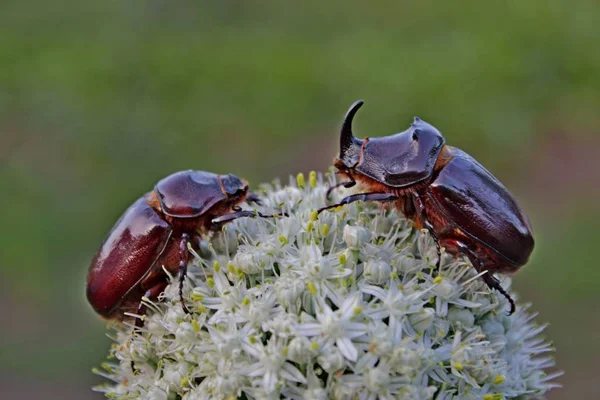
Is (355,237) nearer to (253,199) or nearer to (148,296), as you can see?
(253,199)

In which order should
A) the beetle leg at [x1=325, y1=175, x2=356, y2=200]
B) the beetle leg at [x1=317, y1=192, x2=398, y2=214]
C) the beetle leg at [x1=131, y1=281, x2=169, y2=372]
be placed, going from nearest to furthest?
1. the beetle leg at [x1=317, y1=192, x2=398, y2=214]
2. the beetle leg at [x1=131, y1=281, x2=169, y2=372]
3. the beetle leg at [x1=325, y1=175, x2=356, y2=200]

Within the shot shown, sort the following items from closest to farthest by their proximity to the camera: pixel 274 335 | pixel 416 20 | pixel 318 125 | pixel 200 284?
pixel 274 335, pixel 200 284, pixel 318 125, pixel 416 20

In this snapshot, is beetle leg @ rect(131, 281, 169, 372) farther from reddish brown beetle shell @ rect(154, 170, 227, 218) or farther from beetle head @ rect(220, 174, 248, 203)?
beetle head @ rect(220, 174, 248, 203)

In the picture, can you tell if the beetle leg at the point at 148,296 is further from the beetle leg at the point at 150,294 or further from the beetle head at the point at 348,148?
the beetle head at the point at 348,148

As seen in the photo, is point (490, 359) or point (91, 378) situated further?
point (91, 378)

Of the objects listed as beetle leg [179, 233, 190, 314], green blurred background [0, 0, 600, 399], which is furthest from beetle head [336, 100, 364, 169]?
green blurred background [0, 0, 600, 399]

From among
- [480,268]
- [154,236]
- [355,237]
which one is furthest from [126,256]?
[480,268]

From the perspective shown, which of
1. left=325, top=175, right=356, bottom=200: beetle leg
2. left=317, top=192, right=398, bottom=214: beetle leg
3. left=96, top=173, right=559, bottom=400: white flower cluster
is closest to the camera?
left=96, top=173, right=559, bottom=400: white flower cluster

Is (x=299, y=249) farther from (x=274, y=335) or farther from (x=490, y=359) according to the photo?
(x=490, y=359)

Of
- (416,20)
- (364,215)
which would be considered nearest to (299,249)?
(364,215)
